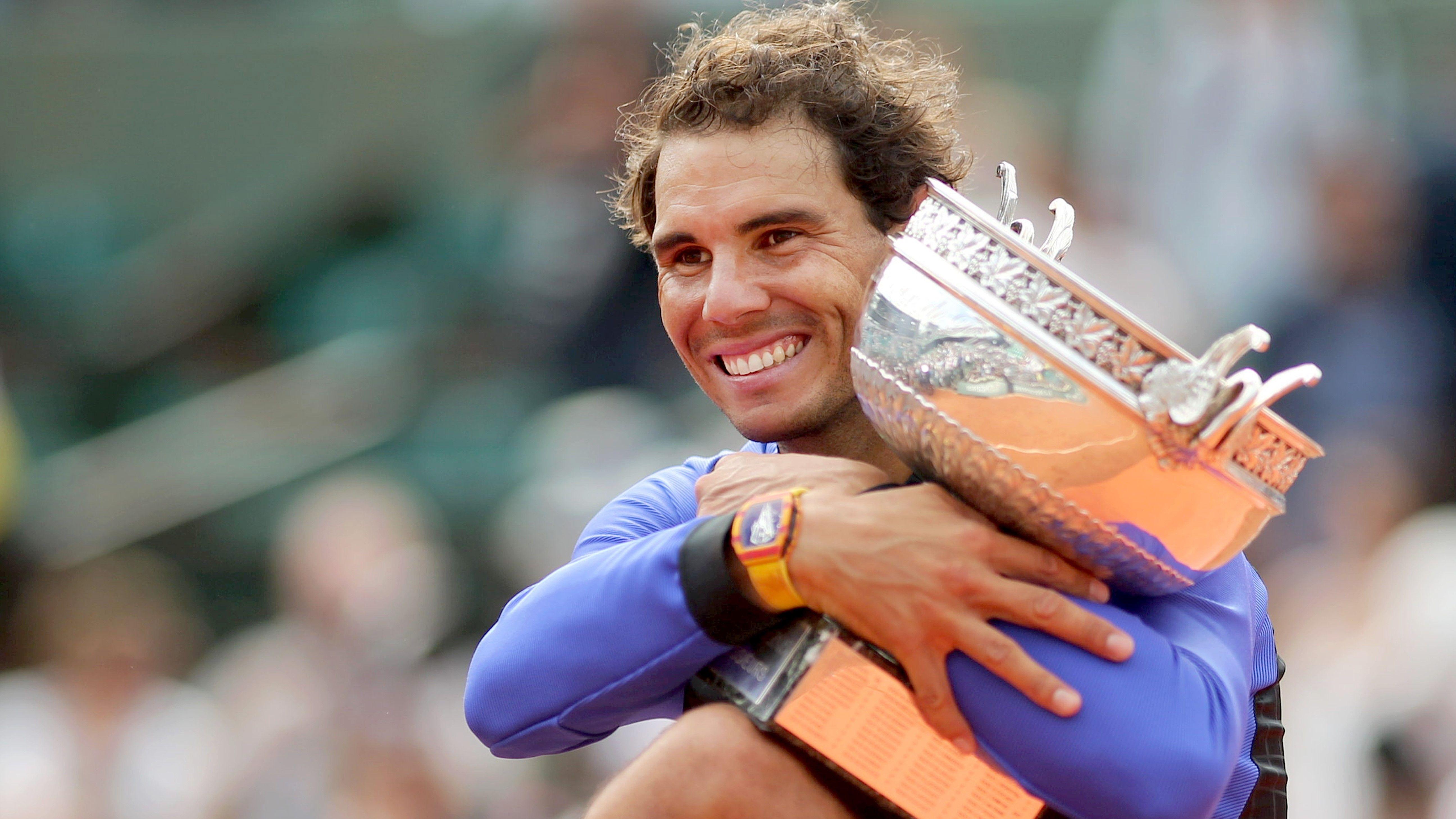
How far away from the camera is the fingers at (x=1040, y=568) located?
1.89m

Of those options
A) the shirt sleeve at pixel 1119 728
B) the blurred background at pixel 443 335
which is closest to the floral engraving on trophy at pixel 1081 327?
the shirt sleeve at pixel 1119 728

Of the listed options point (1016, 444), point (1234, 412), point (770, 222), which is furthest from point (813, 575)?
point (770, 222)

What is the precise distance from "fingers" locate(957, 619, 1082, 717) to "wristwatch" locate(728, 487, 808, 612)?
0.76 ft

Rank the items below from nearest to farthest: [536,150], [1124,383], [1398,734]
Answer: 1. [1124,383]
2. [1398,734]
3. [536,150]

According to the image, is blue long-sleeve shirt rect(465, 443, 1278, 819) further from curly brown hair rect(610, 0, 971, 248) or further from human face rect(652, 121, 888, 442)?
curly brown hair rect(610, 0, 971, 248)

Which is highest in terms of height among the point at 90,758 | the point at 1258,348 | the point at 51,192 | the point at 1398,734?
the point at 1258,348

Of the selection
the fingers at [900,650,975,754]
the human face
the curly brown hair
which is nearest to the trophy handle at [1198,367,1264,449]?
the fingers at [900,650,975,754]

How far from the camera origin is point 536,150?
6.15 metres

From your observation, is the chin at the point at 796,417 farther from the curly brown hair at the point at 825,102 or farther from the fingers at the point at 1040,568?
the fingers at the point at 1040,568

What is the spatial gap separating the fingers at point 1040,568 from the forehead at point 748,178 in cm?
71

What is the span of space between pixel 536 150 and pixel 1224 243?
262 centimetres

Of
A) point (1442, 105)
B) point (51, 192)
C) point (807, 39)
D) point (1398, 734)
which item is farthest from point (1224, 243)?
point (51, 192)

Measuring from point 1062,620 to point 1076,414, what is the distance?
255 mm

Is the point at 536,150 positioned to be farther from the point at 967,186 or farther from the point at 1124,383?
the point at 1124,383
